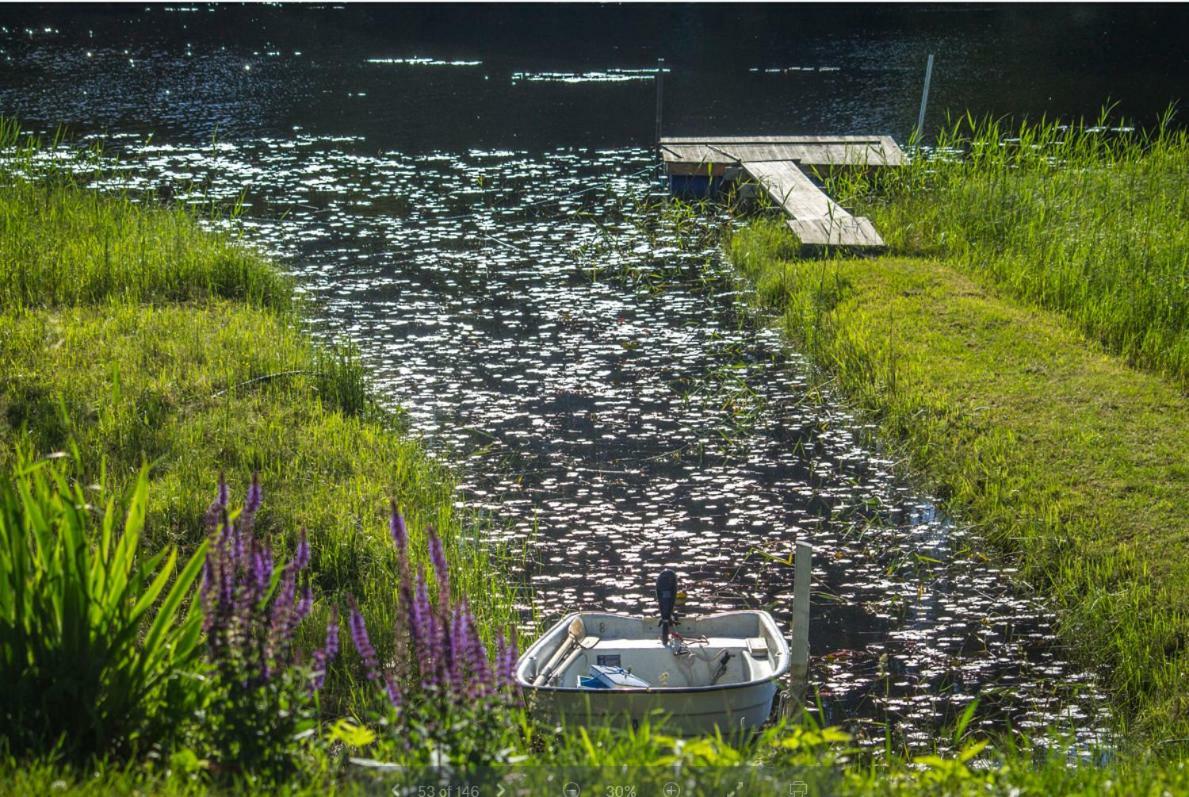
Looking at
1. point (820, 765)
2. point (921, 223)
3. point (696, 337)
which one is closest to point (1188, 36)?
point (921, 223)

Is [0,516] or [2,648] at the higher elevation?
[0,516]

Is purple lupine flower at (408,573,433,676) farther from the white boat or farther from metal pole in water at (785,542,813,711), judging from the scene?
metal pole in water at (785,542,813,711)

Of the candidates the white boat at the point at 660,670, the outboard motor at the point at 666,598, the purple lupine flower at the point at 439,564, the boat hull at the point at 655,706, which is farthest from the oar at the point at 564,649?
the purple lupine flower at the point at 439,564

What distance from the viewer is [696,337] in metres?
14.4

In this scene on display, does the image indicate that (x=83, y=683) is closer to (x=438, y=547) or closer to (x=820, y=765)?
(x=438, y=547)

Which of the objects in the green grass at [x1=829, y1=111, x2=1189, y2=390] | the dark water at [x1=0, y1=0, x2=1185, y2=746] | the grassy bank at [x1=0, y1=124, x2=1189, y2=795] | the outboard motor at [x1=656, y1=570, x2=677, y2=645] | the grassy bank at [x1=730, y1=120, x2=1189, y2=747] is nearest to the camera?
the grassy bank at [x1=0, y1=124, x2=1189, y2=795]

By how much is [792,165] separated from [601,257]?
4520mm

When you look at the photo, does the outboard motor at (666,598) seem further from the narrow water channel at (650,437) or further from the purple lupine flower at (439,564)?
the purple lupine flower at (439,564)

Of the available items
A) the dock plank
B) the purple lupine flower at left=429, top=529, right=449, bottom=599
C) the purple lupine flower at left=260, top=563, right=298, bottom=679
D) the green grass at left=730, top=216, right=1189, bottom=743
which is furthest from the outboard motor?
the dock plank

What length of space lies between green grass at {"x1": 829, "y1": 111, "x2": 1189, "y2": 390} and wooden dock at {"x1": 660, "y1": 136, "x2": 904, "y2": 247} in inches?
18.7

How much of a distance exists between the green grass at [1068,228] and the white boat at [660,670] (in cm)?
600

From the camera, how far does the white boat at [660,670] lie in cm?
669

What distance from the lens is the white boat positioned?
6.69 metres

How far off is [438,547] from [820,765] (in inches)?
56.2
